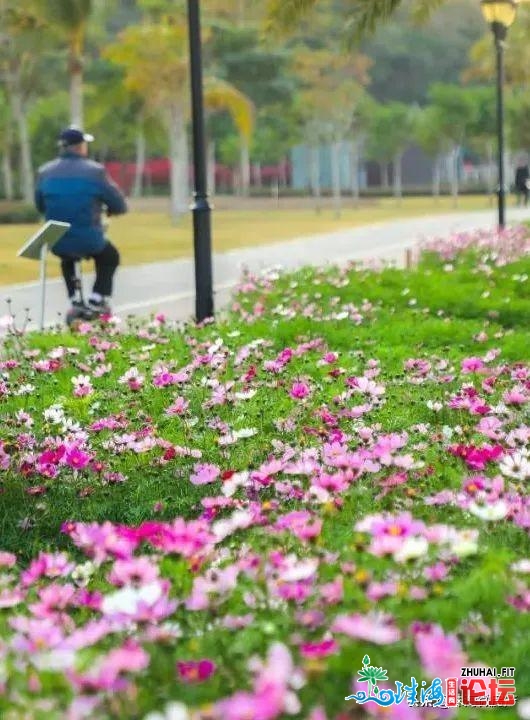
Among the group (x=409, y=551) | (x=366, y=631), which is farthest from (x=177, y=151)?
(x=366, y=631)

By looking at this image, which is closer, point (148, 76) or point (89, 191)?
point (89, 191)

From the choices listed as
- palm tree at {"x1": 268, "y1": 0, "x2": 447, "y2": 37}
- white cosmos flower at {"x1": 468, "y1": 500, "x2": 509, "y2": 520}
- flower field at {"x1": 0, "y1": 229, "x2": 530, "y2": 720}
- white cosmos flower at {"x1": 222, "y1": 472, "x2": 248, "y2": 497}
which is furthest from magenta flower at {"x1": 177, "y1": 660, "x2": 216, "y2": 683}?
palm tree at {"x1": 268, "y1": 0, "x2": 447, "y2": 37}

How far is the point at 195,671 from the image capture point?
2.26 m

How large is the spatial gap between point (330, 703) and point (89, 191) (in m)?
8.38

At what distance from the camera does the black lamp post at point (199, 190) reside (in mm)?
9586

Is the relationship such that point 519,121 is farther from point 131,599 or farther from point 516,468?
point 131,599

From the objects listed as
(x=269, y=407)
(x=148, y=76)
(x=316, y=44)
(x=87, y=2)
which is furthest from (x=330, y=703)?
(x=316, y=44)

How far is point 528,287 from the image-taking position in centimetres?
1130

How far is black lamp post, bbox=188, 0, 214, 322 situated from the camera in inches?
377

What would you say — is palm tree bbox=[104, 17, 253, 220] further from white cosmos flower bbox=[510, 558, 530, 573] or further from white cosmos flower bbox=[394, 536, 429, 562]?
white cosmos flower bbox=[394, 536, 429, 562]

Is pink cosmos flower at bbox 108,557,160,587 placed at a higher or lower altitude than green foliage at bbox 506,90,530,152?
lower

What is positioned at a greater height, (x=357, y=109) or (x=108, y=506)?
(x=357, y=109)

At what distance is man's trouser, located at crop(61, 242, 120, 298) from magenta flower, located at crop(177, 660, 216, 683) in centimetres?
830

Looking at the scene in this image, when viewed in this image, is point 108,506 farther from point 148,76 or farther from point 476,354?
point 148,76
